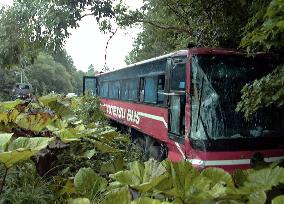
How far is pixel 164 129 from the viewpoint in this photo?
809cm

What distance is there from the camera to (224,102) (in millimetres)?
6598

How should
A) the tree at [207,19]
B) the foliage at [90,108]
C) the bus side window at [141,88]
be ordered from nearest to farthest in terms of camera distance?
the tree at [207,19] < the bus side window at [141,88] < the foliage at [90,108]

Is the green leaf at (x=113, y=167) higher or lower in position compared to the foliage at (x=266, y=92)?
lower

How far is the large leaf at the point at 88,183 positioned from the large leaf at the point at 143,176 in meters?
0.31

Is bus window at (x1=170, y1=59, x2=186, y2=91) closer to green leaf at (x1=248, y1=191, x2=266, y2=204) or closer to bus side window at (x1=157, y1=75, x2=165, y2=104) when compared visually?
bus side window at (x1=157, y1=75, x2=165, y2=104)

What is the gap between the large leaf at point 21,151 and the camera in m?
2.37

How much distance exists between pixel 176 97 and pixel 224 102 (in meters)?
0.93

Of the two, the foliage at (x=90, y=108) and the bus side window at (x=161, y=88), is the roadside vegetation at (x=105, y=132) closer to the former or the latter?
the foliage at (x=90, y=108)

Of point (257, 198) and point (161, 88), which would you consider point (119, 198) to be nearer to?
point (257, 198)

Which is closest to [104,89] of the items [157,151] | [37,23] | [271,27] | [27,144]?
[37,23]

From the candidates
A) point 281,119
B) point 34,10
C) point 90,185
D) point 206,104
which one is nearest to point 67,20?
point 34,10

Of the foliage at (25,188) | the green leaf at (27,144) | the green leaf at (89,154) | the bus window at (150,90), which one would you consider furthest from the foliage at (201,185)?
the bus window at (150,90)

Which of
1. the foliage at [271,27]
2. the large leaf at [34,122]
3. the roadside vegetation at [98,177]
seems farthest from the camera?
the foliage at [271,27]

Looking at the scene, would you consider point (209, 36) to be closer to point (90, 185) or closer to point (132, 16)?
point (132, 16)
